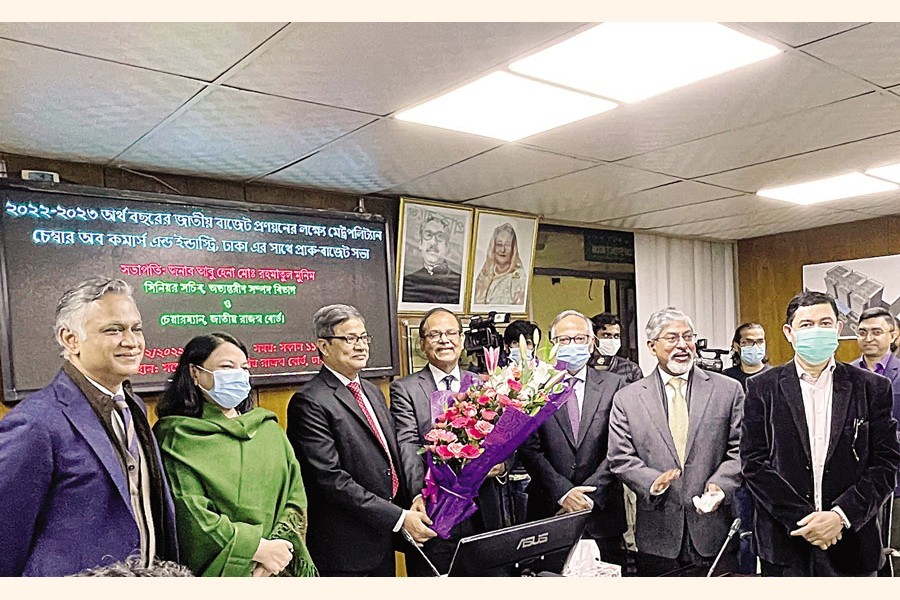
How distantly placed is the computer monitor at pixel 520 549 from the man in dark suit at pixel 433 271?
2396mm

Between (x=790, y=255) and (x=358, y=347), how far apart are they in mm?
4609

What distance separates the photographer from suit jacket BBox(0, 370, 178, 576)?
1954 mm

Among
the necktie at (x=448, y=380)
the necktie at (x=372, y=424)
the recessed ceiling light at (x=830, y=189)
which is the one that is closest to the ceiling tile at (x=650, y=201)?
the recessed ceiling light at (x=830, y=189)

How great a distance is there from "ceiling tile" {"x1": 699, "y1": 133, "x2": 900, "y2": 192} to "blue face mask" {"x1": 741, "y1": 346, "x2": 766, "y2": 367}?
0.96 metres

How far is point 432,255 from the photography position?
4477mm

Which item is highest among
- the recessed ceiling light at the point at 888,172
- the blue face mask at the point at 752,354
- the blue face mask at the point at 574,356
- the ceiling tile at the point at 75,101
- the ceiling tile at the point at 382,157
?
the ceiling tile at the point at 75,101

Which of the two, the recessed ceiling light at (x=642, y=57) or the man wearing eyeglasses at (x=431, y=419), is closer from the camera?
the recessed ceiling light at (x=642, y=57)

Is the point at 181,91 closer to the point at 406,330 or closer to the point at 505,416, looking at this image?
the point at 505,416

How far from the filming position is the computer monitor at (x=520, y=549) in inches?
73.1

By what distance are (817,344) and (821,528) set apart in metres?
0.61

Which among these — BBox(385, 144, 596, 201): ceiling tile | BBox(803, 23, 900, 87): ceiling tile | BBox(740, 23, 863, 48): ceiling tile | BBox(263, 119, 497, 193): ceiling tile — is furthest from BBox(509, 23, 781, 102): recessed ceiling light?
BBox(385, 144, 596, 201): ceiling tile

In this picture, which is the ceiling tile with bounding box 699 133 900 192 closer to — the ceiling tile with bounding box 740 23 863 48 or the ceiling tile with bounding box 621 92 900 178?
the ceiling tile with bounding box 621 92 900 178

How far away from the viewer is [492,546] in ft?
6.21

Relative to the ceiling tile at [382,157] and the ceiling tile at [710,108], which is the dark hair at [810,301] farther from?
the ceiling tile at [382,157]
